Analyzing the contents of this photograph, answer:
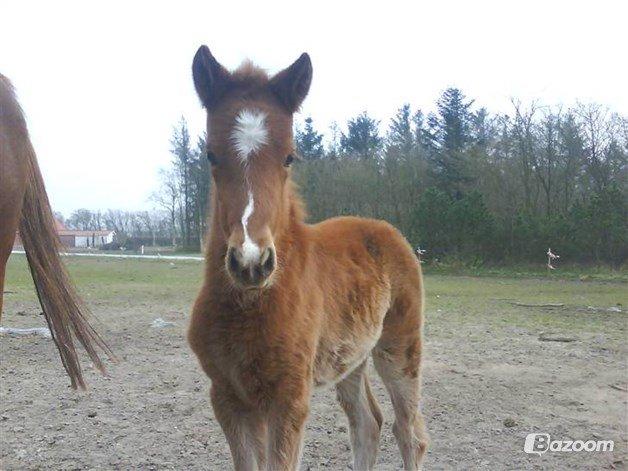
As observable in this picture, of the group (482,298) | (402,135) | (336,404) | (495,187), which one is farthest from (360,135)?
(336,404)

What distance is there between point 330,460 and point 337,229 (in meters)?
1.79

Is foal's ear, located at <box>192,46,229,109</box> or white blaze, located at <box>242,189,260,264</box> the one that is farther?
foal's ear, located at <box>192,46,229,109</box>

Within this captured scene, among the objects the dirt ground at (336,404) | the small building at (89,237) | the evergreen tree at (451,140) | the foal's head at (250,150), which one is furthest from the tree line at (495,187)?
the small building at (89,237)

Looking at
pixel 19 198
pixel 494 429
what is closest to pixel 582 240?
pixel 494 429

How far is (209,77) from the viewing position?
2.74m

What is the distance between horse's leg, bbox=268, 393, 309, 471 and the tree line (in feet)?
65.7

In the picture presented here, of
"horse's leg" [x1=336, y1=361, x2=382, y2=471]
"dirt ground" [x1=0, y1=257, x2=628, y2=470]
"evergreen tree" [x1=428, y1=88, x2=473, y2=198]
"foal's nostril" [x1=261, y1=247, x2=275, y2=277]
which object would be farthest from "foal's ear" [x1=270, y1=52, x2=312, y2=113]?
"evergreen tree" [x1=428, y1=88, x2=473, y2=198]

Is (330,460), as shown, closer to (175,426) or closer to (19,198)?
(175,426)

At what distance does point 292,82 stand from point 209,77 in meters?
0.41

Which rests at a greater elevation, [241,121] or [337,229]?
[241,121]

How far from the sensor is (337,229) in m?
3.92

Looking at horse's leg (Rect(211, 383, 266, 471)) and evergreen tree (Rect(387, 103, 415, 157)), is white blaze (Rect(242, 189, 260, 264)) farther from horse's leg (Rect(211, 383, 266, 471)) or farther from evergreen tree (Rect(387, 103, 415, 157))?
A: evergreen tree (Rect(387, 103, 415, 157))

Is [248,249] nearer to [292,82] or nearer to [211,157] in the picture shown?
[211,157]

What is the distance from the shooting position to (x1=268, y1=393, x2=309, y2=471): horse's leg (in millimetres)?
2617
